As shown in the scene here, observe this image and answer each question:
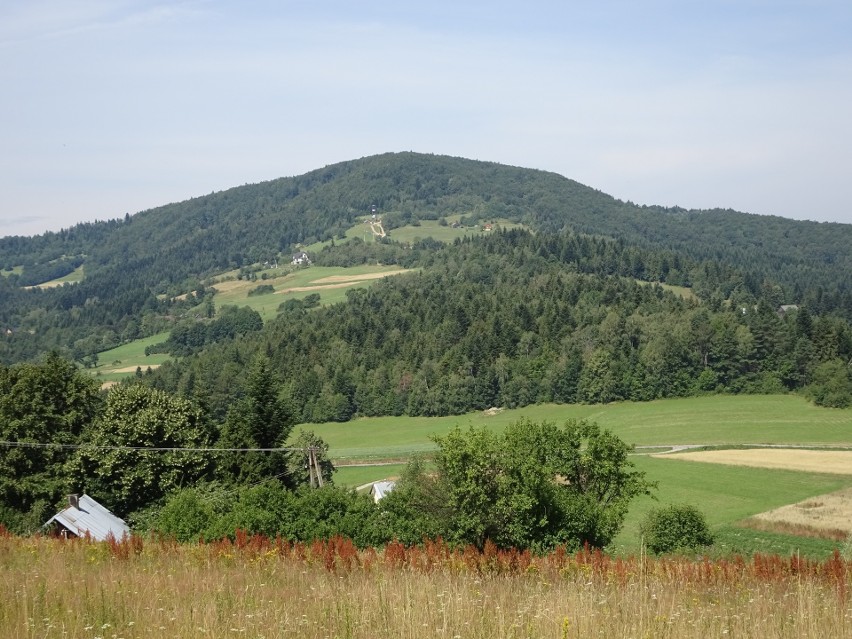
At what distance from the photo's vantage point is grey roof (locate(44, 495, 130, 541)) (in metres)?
33.4

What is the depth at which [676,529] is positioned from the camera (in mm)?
38812

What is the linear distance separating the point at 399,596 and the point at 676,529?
34.6 m

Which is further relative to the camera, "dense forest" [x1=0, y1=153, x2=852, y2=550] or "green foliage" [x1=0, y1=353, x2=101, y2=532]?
"green foliage" [x1=0, y1=353, x2=101, y2=532]

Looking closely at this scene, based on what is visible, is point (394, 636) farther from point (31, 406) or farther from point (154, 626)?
point (31, 406)

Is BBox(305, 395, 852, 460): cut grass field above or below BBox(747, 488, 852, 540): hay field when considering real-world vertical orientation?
below

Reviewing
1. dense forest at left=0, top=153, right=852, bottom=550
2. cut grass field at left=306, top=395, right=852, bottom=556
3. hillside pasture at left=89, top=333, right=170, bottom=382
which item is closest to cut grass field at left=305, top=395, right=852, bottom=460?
cut grass field at left=306, top=395, right=852, bottom=556

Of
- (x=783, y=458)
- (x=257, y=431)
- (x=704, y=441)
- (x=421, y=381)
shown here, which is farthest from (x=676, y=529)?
(x=421, y=381)

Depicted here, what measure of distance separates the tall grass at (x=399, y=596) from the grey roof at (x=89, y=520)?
24.4 m

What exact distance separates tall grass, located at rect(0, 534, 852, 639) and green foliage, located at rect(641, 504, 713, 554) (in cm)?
2893

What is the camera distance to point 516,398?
11519 cm

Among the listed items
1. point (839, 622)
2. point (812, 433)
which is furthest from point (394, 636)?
point (812, 433)

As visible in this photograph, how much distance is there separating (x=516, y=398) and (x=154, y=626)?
4338 inches

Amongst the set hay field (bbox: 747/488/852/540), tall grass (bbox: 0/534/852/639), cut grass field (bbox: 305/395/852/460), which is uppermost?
tall grass (bbox: 0/534/852/639)

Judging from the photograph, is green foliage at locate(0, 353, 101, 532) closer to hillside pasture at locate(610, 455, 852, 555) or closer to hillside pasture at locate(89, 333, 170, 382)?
hillside pasture at locate(610, 455, 852, 555)
